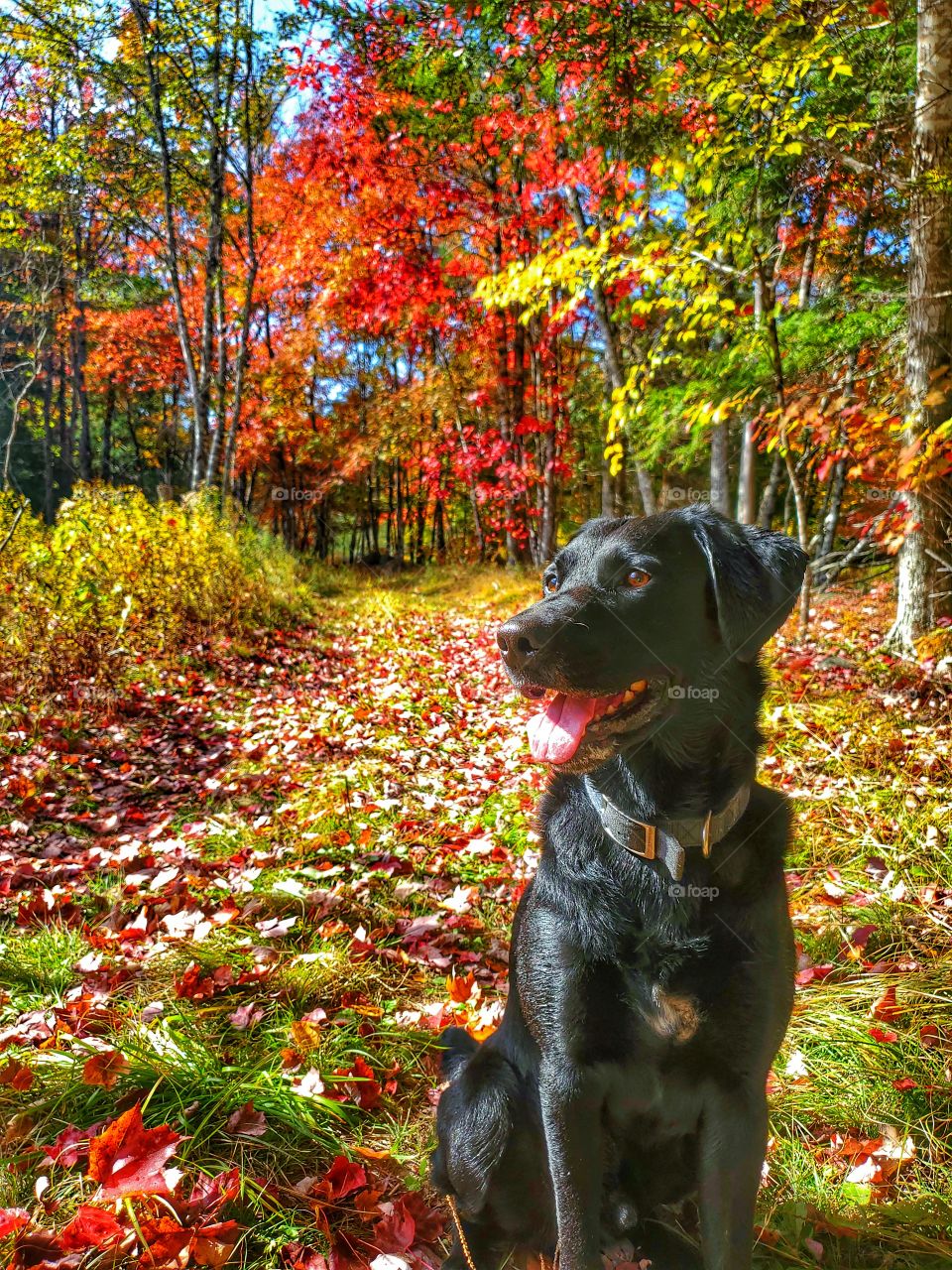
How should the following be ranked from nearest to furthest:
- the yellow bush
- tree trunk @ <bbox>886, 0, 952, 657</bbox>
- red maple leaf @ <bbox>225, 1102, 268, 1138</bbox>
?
red maple leaf @ <bbox>225, 1102, 268, 1138</bbox>
tree trunk @ <bbox>886, 0, 952, 657</bbox>
the yellow bush

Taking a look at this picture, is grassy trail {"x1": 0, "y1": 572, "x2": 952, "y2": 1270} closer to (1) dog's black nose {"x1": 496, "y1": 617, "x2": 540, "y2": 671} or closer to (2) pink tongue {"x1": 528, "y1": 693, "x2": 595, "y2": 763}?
(2) pink tongue {"x1": 528, "y1": 693, "x2": 595, "y2": 763}

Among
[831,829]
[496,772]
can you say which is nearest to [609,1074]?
[831,829]

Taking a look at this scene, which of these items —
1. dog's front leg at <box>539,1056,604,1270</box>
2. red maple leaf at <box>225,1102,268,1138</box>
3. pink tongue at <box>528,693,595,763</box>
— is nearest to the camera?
dog's front leg at <box>539,1056,604,1270</box>

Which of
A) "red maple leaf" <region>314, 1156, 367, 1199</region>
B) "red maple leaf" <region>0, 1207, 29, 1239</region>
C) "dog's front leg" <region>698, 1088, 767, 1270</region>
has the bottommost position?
"red maple leaf" <region>314, 1156, 367, 1199</region>

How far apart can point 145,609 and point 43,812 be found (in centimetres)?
325

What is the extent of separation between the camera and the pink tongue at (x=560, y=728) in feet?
5.32

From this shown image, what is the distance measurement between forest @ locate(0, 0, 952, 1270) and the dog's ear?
→ 440mm

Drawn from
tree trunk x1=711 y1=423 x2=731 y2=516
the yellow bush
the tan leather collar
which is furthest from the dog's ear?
tree trunk x1=711 y1=423 x2=731 y2=516

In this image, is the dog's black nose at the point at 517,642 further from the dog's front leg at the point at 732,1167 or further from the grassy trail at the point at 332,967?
the grassy trail at the point at 332,967

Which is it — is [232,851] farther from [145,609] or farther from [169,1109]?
[145,609]

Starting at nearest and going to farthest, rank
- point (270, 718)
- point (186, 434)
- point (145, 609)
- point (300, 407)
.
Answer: point (270, 718) → point (145, 609) → point (300, 407) → point (186, 434)

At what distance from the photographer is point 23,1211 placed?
1797mm

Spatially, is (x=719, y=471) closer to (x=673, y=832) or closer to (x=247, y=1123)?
(x=673, y=832)

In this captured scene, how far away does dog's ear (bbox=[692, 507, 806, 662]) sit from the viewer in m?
1.70
